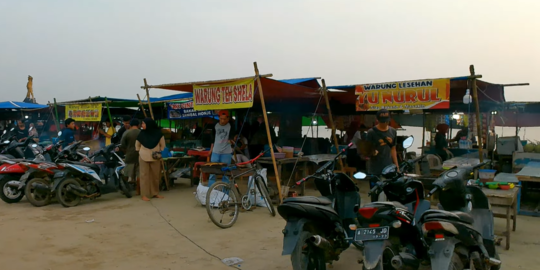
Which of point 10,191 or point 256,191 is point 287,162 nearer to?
point 256,191

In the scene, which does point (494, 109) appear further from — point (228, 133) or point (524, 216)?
point (228, 133)

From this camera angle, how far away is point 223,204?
559cm

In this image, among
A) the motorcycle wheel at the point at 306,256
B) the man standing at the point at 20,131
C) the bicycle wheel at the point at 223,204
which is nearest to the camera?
the motorcycle wheel at the point at 306,256

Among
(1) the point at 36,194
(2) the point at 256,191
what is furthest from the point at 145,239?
(1) the point at 36,194

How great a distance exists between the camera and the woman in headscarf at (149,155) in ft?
24.5

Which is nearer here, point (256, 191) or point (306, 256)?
point (306, 256)

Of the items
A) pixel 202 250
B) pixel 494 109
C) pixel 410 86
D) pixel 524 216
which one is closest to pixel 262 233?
pixel 202 250

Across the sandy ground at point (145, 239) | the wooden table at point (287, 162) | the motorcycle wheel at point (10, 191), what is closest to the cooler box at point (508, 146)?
the sandy ground at point (145, 239)

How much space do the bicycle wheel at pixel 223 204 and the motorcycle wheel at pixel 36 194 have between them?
3.37 metres

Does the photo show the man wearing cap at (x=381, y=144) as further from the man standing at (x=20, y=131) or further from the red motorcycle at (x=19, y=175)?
the man standing at (x=20, y=131)

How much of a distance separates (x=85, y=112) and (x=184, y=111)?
107 inches

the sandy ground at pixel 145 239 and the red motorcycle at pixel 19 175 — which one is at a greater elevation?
the red motorcycle at pixel 19 175

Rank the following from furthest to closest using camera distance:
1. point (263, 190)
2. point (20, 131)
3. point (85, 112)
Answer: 1. point (20, 131)
2. point (85, 112)
3. point (263, 190)

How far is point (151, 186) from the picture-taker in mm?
7762
